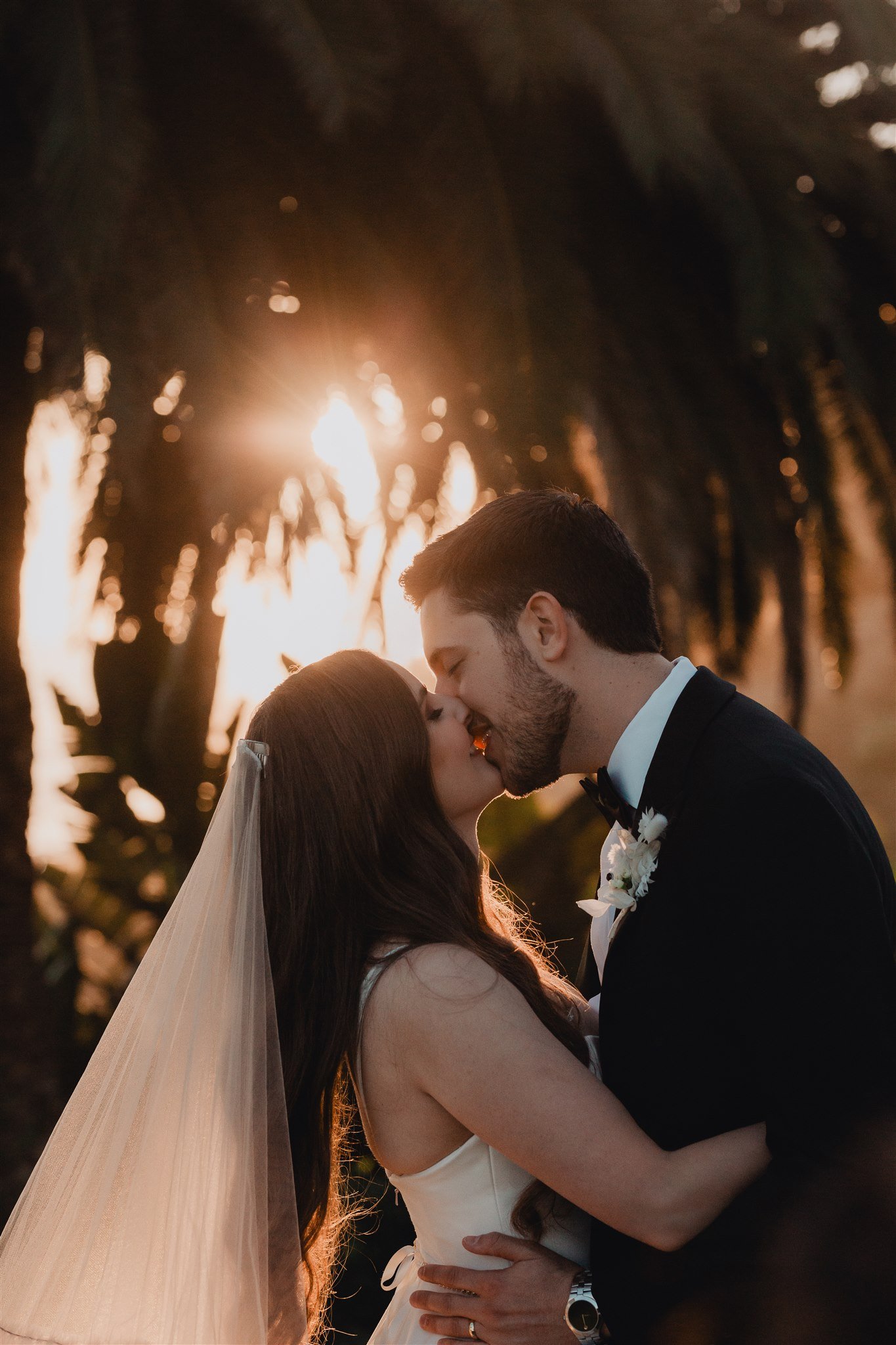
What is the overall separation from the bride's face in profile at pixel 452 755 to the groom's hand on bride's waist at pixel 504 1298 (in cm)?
93

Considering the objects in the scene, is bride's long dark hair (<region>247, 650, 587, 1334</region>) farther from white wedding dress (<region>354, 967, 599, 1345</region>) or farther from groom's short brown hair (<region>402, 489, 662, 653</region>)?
groom's short brown hair (<region>402, 489, 662, 653</region>)

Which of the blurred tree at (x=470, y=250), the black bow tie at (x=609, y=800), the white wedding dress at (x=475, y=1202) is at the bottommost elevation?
the white wedding dress at (x=475, y=1202)

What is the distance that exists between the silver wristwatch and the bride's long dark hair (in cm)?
17

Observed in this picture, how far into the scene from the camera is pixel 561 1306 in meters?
2.14

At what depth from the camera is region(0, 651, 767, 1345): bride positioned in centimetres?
204

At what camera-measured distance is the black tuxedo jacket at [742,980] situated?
1.75 meters

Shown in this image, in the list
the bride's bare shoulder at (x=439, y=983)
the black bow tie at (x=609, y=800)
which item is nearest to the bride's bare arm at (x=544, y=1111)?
the bride's bare shoulder at (x=439, y=983)

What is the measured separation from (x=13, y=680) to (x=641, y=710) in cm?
312

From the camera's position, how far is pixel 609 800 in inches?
91.9

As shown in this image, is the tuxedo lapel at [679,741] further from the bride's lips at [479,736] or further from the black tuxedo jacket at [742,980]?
the bride's lips at [479,736]

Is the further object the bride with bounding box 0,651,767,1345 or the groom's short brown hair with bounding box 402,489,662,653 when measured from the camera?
the groom's short brown hair with bounding box 402,489,662,653

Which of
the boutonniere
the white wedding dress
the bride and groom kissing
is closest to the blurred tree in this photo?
the bride and groom kissing

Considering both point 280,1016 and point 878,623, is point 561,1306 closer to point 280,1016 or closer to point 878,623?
point 280,1016

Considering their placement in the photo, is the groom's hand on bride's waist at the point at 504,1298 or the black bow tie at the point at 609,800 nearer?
the groom's hand on bride's waist at the point at 504,1298
